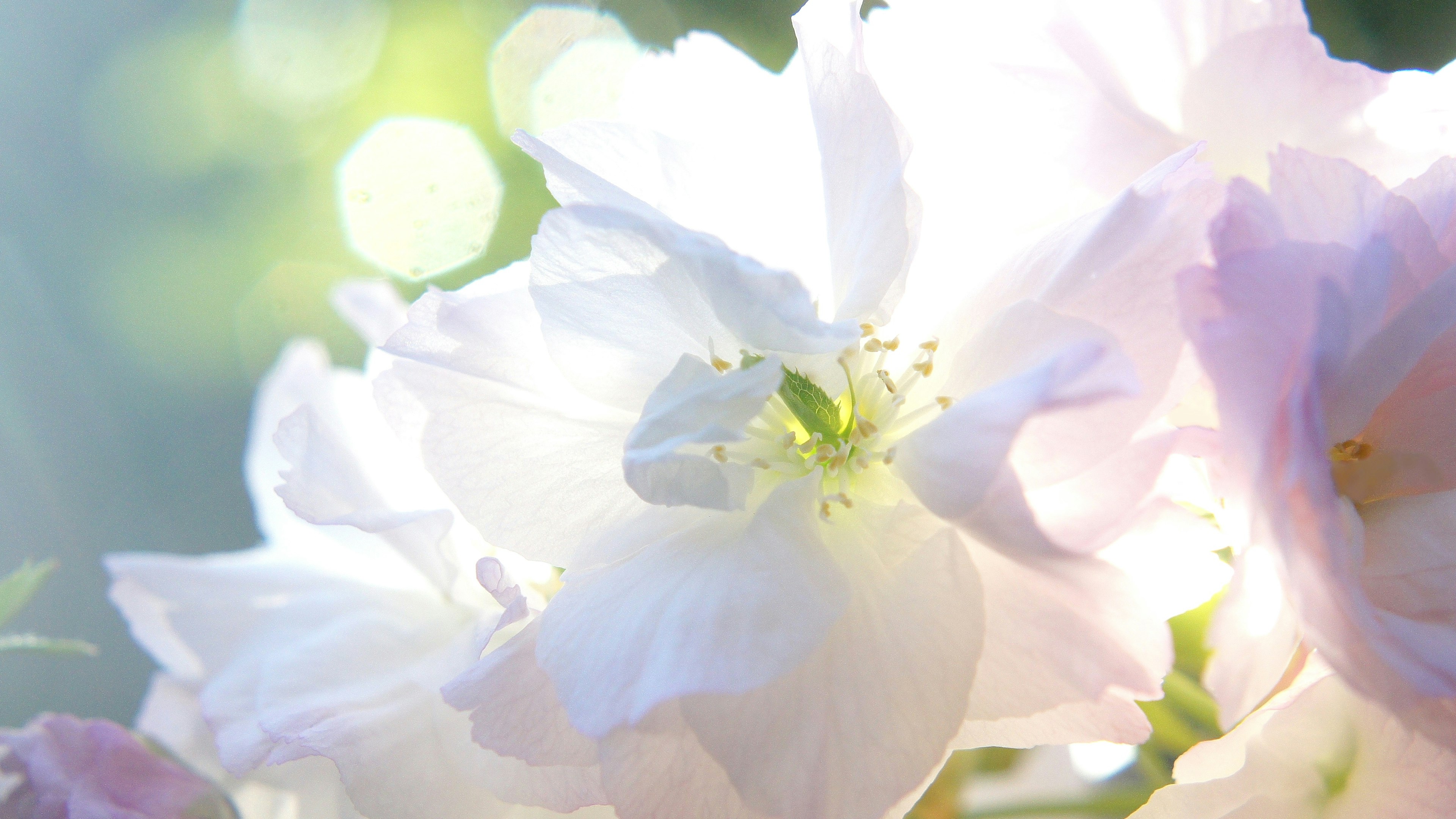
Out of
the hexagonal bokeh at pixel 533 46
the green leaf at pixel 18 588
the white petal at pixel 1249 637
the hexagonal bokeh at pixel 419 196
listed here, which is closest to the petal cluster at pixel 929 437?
the white petal at pixel 1249 637

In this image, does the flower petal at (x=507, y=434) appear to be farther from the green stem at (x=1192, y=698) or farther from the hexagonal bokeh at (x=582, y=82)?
the hexagonal bokeh at (x=582, y=82)

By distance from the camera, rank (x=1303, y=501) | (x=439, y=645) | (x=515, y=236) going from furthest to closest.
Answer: (x=515, y=236), (x=439, y=645), (x=1303, y=501)

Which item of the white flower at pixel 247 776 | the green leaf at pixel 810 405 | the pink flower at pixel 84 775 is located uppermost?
the green leaf at pixel 810 405

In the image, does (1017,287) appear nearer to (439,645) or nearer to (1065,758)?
(439,645)

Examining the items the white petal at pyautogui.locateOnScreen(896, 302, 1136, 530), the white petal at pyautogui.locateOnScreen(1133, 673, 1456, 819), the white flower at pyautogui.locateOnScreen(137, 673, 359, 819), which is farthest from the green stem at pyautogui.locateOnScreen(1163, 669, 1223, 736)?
the white flower at pyautogui.locateOnScreen(137, 673, 359, 819)

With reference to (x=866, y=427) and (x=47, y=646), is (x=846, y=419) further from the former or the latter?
(x=47, y=646)

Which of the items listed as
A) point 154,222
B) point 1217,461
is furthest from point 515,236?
point 1217,461
